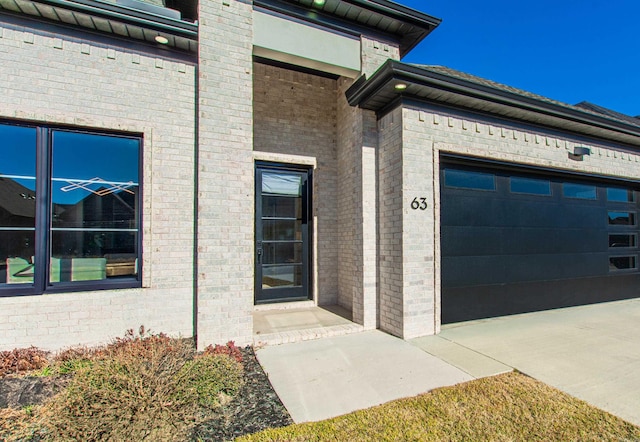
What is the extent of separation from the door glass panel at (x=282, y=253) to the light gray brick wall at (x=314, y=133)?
38 centimetres

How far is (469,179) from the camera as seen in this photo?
4.83 m

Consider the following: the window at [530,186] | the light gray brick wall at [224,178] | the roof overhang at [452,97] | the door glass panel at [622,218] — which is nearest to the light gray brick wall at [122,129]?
the light gray brick wall at [224,178]

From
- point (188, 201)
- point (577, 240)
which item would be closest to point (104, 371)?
point (188, 201)

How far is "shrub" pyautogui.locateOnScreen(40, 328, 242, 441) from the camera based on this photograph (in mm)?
2088

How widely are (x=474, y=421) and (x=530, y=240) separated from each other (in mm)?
4212

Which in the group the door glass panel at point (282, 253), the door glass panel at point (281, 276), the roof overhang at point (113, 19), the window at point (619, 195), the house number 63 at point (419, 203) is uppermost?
the roof overhang at point (113, 19)

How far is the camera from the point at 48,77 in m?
3.48

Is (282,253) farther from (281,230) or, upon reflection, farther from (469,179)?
(469,179)

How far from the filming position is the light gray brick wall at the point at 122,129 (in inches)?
133

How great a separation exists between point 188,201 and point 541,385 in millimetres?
4467

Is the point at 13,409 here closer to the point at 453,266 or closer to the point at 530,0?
the point at 453,266

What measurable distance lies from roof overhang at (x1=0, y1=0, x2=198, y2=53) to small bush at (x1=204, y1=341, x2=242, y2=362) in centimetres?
392

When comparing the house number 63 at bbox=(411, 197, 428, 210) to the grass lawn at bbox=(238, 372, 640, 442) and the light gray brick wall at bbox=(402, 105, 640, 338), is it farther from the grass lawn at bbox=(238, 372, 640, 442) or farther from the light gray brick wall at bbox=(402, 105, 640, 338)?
the grass lawn at bbox=(238, 372, 640, 442)

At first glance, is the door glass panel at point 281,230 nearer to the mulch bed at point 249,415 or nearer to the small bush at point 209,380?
the small bush at point 209,380
